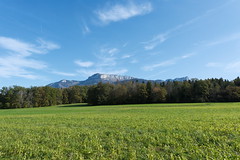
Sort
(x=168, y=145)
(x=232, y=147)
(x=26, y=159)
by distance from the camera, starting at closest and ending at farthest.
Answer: (x=26, y=159) < (x=232, y=147) < (x=168, y=145)

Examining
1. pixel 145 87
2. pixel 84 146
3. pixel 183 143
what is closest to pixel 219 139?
pixel 183 143

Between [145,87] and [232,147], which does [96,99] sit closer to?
[145,87]

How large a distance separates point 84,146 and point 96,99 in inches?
3204

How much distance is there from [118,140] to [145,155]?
269 cm

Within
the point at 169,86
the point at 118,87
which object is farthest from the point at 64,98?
the point at 169,86

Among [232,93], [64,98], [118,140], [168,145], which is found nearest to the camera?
[168,145]

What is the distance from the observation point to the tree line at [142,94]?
257ft

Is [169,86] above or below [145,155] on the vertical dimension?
above

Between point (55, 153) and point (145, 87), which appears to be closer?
point (55, 153)

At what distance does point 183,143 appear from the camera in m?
8.21

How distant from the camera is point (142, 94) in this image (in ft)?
275

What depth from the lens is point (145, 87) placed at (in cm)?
8506

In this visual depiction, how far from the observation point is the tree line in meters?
78.3

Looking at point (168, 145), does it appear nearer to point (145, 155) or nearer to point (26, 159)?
point (145, 155)
